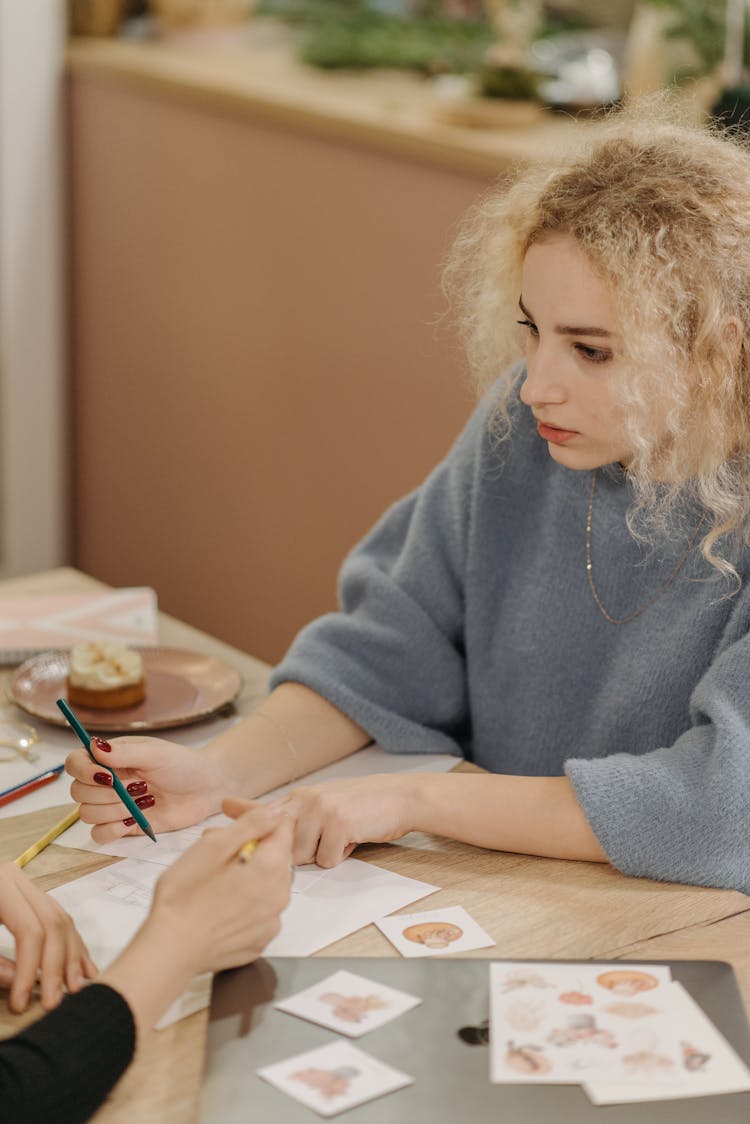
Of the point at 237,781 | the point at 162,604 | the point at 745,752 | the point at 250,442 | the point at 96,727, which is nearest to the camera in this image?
the point at 745,752

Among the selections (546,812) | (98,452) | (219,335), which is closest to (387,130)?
(219,335)

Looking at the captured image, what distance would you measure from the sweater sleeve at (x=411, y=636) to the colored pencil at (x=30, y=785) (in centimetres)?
27

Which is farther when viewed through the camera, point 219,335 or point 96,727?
point 219,335

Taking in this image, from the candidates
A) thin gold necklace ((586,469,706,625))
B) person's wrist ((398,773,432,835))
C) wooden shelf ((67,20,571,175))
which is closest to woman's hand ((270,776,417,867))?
person's wrist ((398,773,432,835))

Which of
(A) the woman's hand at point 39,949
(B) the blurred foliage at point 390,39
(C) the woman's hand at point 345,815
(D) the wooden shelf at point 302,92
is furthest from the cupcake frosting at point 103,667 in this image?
(B) the blurred foliage at point 390,39

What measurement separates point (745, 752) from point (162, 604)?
99.9 inches

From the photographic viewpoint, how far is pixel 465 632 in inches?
69.6

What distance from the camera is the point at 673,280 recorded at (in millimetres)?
1421

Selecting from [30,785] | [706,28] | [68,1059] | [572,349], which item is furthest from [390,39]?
[68,1059]

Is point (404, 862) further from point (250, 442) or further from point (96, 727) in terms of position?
point (250, 442)

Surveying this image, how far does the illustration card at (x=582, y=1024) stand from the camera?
42.6 inches

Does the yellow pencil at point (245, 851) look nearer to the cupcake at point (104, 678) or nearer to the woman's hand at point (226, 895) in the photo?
the woman's hand at point (226, 895)

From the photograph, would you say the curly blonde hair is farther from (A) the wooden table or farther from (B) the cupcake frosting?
(B) the cupcake frosting

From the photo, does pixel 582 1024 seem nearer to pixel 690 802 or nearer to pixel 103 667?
pixel 690 802
